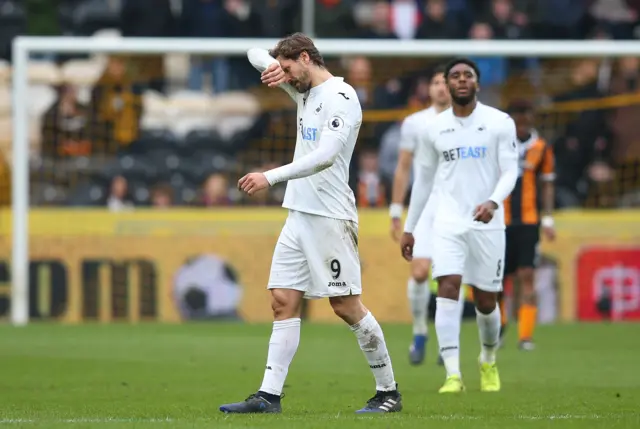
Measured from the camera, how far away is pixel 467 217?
10.0 m

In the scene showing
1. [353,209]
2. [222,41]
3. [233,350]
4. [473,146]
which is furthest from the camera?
[222,41]

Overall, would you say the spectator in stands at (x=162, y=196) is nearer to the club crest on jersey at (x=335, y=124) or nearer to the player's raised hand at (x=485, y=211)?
the player's raised hand at (x=485, y=211)

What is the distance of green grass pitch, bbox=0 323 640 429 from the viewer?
303 inches

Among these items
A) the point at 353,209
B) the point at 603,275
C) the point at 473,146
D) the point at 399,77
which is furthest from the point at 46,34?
the point at 353,209

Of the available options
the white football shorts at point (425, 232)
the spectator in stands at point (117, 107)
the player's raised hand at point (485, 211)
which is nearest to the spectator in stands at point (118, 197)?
the spectator in stands at point (117, 107)

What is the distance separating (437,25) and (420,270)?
8.43 meters

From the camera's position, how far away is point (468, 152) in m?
10.0

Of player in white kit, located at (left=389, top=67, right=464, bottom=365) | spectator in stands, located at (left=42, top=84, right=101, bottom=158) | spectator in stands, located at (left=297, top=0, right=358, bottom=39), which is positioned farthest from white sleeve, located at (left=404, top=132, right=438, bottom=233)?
spectator in stands, located at (left=297, top=0, right=358, bottom=39)

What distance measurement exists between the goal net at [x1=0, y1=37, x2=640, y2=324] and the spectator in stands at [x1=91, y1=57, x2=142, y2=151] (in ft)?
0.06

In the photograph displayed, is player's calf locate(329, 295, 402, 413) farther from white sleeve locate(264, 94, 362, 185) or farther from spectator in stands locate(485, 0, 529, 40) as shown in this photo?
spectator in stands locate(485, 0, 529, 40)

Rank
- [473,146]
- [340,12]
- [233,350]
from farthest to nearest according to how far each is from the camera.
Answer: [340,12], [233,350], [473,146]

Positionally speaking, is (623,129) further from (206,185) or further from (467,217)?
(467,217)

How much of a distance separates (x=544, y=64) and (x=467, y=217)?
10076 mm

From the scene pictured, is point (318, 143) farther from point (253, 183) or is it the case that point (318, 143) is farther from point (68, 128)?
point (68, 128)
